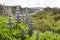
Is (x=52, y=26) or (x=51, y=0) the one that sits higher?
(x=51, y=0)

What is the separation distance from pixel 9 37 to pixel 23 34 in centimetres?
17

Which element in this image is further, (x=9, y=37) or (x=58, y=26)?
(x=58, y=26)

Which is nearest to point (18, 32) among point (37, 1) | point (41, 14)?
point (37, 1)

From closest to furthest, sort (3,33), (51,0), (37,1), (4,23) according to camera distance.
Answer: (3,33)
(4,23)
(51,0)
(37,1)

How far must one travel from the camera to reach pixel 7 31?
2248mm

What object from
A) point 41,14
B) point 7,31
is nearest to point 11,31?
point 7,31

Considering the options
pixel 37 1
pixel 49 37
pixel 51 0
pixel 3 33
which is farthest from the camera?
pixel 37 1

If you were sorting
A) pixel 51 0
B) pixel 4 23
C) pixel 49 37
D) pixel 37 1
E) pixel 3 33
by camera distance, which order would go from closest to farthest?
pixel 3 33, pixel 4 23, pixel 49 37, pixel 51 0, pixel 37 1

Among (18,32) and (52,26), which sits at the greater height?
(18,32)

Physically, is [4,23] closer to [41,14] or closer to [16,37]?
[16,37]

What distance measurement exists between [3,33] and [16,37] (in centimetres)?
19

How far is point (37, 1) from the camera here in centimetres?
586

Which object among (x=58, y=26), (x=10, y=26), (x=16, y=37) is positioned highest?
(x=10, y=26)

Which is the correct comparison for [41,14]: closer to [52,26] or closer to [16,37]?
[52,26]
